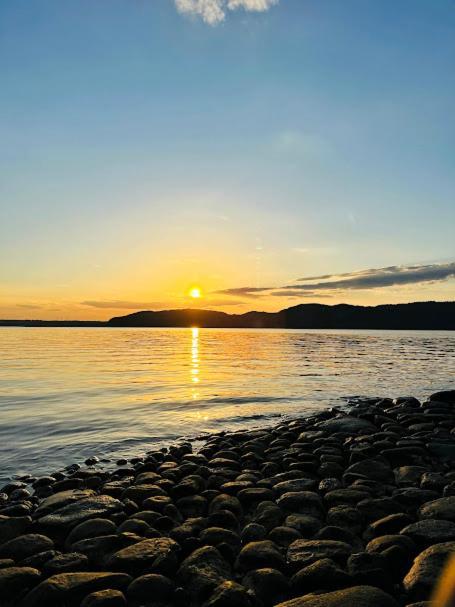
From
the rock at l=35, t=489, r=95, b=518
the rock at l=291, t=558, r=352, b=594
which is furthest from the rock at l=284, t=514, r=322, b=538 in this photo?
the rock at l=35, t=489, r=95, b=518

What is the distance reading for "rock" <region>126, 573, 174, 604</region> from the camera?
4.76m

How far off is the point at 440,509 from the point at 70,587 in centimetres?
482

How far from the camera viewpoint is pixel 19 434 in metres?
13.9

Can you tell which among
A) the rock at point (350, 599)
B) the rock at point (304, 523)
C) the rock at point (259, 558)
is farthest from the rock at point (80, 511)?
the rock at point (350, 599)

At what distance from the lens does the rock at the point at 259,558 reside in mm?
5281

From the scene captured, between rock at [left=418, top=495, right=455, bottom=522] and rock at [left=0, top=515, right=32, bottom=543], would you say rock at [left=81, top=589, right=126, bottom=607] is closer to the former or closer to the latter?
rock at [left=0, top=515, right=32, bottom=543]


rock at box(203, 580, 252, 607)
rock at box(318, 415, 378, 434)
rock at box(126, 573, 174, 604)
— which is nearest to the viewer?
rock at box(203, 580, 252, 607)

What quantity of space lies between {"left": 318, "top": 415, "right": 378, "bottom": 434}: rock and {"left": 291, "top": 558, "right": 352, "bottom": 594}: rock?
7.72 m

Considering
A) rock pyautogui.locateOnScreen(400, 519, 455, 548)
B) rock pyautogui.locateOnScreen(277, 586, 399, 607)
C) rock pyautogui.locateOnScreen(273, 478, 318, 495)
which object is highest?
rock pyautogui.locateOnScreen(277, 586, 399, 607)

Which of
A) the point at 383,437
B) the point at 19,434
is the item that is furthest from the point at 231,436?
the point at 19,434

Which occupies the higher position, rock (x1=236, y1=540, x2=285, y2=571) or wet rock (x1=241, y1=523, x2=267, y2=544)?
rock (x1=236, y1=540, x2=285, y2=571)

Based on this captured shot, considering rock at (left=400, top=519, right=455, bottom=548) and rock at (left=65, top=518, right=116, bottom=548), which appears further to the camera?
rock at (left=65, top=518, right=116, bottom=548)

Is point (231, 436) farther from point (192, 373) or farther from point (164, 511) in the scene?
point (192, 373)

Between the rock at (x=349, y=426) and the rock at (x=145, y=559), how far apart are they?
7830 mm
